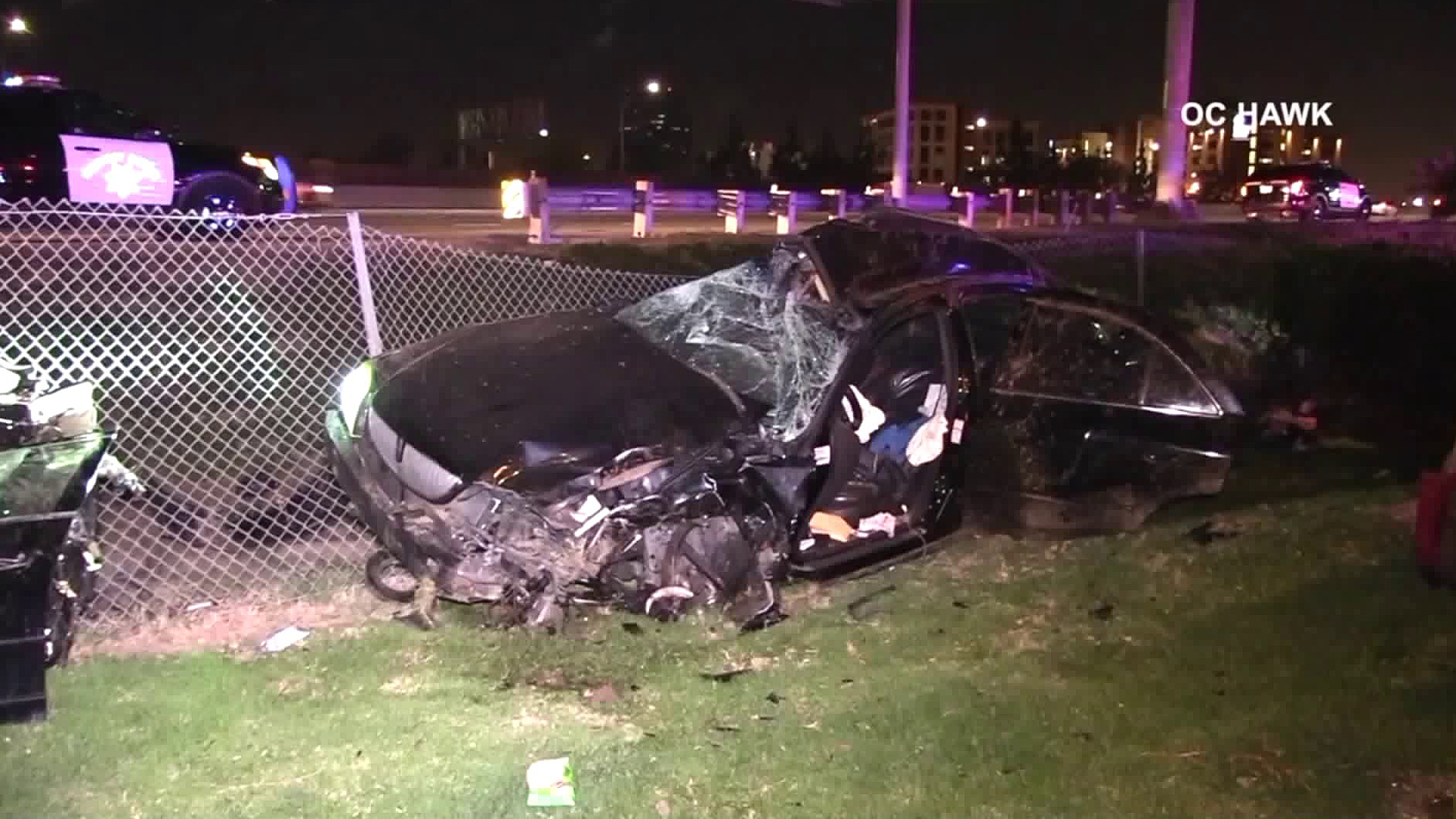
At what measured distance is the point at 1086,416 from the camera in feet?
19.4

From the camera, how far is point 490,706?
4203mm

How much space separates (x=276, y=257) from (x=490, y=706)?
18.2ft

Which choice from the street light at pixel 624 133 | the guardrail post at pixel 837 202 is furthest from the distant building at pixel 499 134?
the guardrail post at pixel 837 202

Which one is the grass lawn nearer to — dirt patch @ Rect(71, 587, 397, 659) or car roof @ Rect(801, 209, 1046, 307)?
dirt patch @ Rect(71, 587, 397, 659)

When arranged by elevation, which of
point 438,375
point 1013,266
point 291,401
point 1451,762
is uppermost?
point 1013,266

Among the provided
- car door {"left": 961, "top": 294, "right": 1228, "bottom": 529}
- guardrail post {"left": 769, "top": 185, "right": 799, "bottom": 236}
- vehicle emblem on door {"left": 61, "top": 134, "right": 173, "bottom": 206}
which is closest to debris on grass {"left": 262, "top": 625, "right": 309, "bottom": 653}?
car door {"left": 961, "top": 294, "right": 1228, "bottom": 529}

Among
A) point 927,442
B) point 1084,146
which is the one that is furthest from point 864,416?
point 1084,146

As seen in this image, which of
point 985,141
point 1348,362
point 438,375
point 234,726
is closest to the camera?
point 234,726

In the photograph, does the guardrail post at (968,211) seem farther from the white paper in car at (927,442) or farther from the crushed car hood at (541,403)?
the crushed car hood at (541,403)

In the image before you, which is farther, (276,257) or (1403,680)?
(276,257)

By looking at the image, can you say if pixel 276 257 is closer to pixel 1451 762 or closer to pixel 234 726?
pixel 234 726

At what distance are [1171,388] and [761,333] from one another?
2.01 m

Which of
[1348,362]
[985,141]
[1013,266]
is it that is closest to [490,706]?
[1013,266]

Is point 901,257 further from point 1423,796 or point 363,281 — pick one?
point 1423,796
